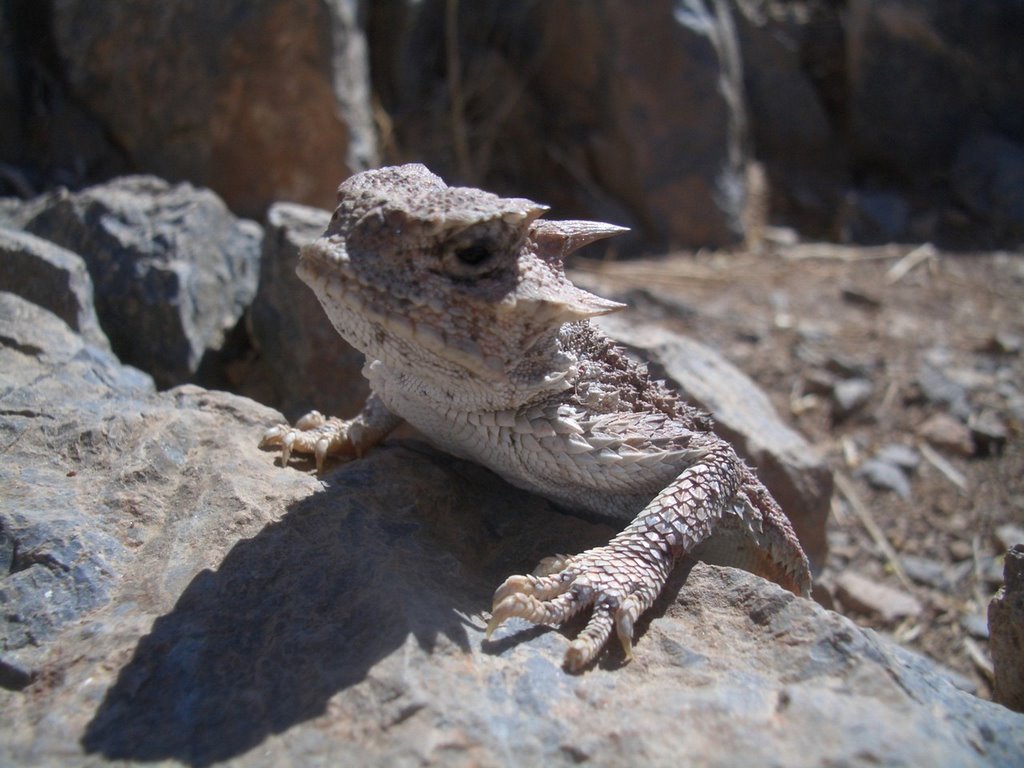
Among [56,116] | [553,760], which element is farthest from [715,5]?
[553,760]

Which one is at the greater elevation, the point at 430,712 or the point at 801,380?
the point at 430,712

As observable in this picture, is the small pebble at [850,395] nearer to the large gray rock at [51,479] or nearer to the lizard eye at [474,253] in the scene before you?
the lizard eye at [474,253]

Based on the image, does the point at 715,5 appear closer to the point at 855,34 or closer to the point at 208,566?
the point at 855,34

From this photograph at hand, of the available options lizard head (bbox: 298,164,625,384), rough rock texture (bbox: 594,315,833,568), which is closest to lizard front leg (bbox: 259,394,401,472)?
lizard head (bbox: 298,164,625,384)

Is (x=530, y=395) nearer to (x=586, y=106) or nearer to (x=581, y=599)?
(x=581, y=599)

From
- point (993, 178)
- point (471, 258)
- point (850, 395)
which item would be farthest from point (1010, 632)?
point (993, 178)

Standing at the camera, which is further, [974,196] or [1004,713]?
[974,196]
